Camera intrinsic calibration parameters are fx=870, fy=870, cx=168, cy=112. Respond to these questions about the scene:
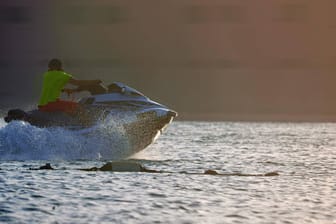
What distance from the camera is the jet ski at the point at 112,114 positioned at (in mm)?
15992

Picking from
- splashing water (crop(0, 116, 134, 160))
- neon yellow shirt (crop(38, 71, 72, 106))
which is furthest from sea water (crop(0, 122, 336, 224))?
neon yellow shirt (crop(38, 71, 72, 106))

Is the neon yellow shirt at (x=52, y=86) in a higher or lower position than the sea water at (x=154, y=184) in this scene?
higher

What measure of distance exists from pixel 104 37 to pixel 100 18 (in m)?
1.55

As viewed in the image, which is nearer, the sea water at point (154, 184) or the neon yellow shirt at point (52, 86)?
the sea water at point (154, 184)

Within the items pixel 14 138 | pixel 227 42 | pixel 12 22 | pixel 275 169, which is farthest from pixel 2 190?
pixel 12 22

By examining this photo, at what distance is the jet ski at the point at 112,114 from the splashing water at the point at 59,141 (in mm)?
90

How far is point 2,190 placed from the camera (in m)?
11.4

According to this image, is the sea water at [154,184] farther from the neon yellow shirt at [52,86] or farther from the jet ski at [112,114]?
the neon yellow shirt at [52,86]

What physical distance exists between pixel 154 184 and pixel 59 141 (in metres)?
4.44

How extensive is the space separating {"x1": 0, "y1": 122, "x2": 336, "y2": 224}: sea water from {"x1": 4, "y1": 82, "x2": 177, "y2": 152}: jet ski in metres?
0.18

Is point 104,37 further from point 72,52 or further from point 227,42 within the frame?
point 227,42

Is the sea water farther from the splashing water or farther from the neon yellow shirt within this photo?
the neon yellow shirt

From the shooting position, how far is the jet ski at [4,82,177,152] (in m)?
16.0

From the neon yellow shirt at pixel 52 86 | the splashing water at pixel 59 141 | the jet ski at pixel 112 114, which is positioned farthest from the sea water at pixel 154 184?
the neon yellow shirt at pixel 52 86
